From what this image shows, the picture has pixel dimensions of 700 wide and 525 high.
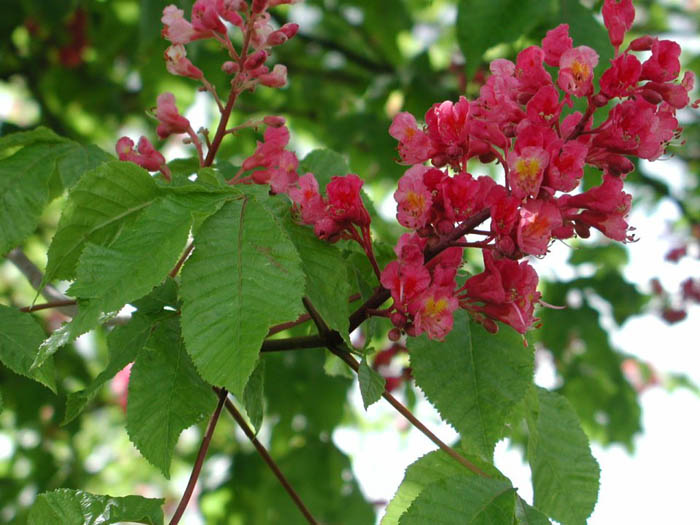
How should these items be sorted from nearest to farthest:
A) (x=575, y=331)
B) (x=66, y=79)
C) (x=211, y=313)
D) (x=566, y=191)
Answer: (x=211, y=313)
(x=566, y=191)
(x=575, y=331)
(x=66, y=79)

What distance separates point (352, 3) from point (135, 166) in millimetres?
3131

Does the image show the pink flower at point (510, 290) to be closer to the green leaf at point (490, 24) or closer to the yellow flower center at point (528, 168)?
the yellow flower center at point (528, 168)

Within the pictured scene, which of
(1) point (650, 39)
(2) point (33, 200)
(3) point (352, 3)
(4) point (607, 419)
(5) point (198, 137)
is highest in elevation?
(3) point (352, 3)

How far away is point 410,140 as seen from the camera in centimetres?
169

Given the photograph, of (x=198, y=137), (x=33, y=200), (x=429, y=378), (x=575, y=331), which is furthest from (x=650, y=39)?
(x=575, y=331)

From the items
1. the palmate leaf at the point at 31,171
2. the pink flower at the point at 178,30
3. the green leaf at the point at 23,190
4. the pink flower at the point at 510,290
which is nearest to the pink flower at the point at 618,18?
the pink flower at the point at 510,290

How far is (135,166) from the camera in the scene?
4.85 feet

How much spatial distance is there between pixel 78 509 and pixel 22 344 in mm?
322

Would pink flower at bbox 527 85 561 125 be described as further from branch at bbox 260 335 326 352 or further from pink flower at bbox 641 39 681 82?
branch at bbox 260 335 326 352

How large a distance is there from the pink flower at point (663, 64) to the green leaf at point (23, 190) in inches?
50.3

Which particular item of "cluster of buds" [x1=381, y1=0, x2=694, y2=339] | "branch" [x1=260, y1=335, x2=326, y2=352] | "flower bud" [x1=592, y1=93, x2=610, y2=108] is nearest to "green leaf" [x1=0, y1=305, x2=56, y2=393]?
"branch" [x1=260, y1=335, x2=326, y2=352]

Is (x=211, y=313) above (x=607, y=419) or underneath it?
underneath

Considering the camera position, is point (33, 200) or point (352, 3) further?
point (352, 3)

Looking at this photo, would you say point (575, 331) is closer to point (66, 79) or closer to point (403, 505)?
point (403, 505)
